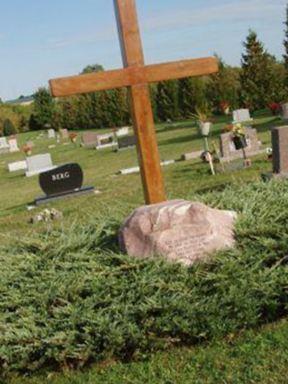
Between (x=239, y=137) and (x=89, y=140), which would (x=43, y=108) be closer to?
(x=89, y=140)

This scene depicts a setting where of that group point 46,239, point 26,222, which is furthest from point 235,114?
point 46,239

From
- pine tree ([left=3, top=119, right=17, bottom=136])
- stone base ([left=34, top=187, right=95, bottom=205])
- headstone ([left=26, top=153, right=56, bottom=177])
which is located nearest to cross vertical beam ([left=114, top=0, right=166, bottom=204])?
stone base ([left=34, top=187, right=95, bottom=205])

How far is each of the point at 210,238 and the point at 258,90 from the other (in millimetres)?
32068

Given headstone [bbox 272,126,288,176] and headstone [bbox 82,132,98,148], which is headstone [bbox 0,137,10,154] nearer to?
headstone [bbox 82,132,98,148]

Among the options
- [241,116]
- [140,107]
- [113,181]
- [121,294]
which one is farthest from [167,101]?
[121,294]

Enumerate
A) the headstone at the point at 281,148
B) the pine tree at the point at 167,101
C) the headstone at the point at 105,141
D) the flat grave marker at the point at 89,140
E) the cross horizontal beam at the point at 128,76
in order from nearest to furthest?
the cross horizontal beam at the point at 128,76 < the headstone at the point at 281,148 < the headstone at the point at 105,141 < the flat grave marker at the point at 89,140 < the pine tree at the point at 167,101

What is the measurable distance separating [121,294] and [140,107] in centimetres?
199

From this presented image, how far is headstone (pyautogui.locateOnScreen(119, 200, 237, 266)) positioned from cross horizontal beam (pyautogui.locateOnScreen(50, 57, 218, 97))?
1335mm

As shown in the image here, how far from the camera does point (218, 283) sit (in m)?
4.62

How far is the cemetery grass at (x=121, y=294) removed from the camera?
4.32 m

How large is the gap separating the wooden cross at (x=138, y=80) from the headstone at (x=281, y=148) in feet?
18.6

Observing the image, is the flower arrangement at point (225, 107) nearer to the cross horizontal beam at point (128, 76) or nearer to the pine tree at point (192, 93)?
the pine tree at point (192, 93)

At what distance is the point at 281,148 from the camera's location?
443 inches

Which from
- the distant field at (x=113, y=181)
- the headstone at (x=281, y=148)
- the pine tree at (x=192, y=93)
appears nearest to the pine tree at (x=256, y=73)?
the pine tree at (x=192, y=93)
